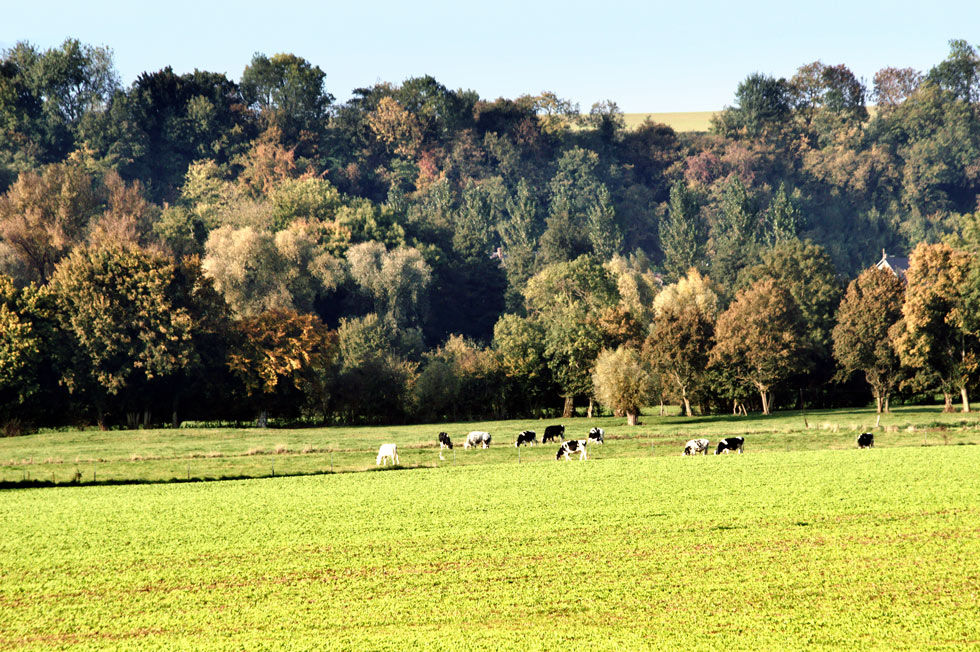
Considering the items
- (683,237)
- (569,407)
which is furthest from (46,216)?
(683,237)

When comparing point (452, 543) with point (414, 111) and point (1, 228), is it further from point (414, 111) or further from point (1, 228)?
point (414, 111)

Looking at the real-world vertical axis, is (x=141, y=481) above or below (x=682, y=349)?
below

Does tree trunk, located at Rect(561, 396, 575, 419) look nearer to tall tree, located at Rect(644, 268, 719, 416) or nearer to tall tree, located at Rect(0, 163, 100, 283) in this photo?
tall tree, located at Rect(644, 268, 719, 416)

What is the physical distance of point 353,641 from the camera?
20562 millimetres

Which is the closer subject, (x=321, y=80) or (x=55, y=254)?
(x=55, y=254)

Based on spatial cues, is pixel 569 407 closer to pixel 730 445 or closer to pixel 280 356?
pixel 280 356

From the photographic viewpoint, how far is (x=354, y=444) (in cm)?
6394

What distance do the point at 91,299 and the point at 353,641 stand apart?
6812 centimetres

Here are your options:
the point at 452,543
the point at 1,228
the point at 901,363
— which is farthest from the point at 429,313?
the point at 452,543

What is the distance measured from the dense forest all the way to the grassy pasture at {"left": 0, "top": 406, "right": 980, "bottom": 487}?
21.0 feet

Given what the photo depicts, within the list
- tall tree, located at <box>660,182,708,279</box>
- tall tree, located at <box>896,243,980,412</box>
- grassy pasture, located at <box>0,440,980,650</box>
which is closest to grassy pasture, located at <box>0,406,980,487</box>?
tall tree, located at <box>896,243,980,412</box>

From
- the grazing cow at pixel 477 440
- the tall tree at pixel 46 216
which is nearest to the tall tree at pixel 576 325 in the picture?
the grazing cow at pixel 477 440

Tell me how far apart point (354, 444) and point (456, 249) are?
75478mm

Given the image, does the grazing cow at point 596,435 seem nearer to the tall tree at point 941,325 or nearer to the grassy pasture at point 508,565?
the grassy pasture at point 508,565
